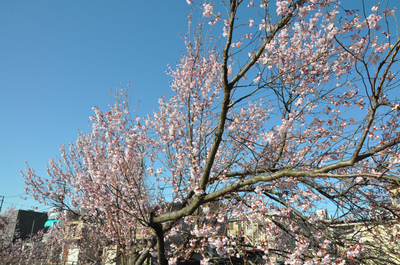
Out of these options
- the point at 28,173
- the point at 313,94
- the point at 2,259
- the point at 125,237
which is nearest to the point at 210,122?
the point at 313,94

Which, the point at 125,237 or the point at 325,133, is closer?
the point at 325,133

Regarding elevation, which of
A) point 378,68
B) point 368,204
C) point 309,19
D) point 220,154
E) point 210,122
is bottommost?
point 368,204

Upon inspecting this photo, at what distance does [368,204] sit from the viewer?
4.13m

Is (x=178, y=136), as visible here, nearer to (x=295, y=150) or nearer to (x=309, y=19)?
(x=295, y=150)

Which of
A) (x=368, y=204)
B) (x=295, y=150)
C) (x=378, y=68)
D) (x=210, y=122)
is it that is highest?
(x=210, y=122)

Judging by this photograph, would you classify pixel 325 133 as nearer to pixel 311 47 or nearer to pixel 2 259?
pixel 311 47

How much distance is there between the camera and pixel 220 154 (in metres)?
7.72

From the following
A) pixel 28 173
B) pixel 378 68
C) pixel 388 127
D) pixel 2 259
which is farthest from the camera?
pixel 2 259

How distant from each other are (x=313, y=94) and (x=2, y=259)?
20.1 m

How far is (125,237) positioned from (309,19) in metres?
6.78

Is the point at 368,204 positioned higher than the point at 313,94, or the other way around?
the point at 313,94

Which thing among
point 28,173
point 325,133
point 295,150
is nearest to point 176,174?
point 295,150

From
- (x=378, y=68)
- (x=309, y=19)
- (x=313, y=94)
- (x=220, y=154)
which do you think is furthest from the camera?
(x=220, y=154)

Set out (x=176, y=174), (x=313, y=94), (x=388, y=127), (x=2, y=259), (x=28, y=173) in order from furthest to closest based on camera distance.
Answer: (x=2, y=259)
(x=28, y=173)
(x=176, y=174)
(x=313, y=94)
(x=388, y=127)
